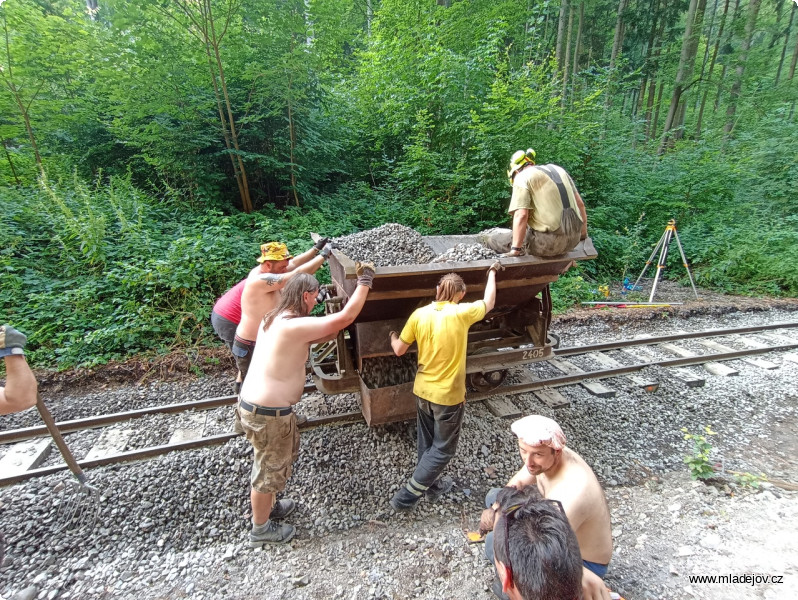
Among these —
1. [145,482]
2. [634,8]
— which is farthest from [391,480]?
[634,8]

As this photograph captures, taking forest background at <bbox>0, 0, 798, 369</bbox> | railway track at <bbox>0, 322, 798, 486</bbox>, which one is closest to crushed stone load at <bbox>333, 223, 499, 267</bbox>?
railway track at <bbox>0, 322, 798, 486</bbox>

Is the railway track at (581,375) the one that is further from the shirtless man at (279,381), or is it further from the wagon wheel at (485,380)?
the shirtless man at (279,381)

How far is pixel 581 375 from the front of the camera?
486cm

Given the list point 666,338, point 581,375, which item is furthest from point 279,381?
point 666,338

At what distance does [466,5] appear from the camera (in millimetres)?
11656

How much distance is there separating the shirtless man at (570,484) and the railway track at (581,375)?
212 centimetres

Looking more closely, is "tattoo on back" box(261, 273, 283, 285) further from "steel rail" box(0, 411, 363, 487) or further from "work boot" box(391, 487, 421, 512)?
"work boot" box(391, 487, 421, 512)

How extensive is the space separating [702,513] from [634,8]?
825 inches

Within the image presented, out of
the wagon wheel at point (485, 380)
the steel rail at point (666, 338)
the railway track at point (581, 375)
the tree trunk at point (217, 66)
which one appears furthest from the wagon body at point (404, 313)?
the tree trunk at point (217, 66)

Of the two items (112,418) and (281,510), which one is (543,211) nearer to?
(281,510)

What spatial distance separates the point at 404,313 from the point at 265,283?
1350 mm

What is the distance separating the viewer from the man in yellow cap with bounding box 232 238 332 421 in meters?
3.50

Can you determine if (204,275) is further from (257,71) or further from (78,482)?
(257,71)

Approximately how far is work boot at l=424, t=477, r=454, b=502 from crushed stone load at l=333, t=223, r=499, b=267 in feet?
6.48
